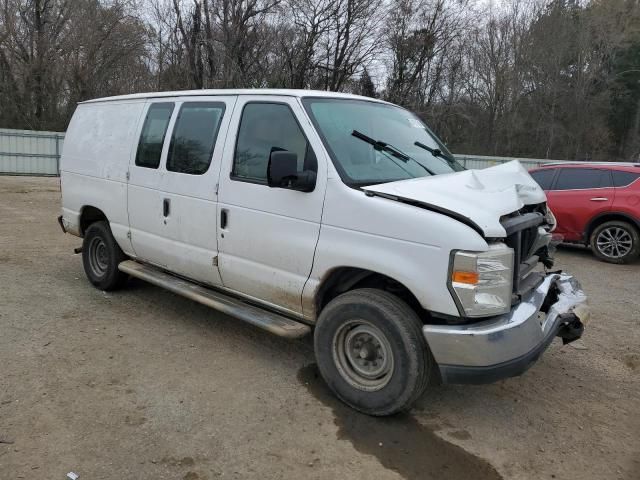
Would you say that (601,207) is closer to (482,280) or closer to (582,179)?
(582,179)

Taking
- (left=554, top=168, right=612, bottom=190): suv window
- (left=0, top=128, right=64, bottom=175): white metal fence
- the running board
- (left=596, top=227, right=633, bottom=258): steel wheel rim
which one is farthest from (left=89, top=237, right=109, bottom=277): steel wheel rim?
(left=0, top=128, right=64, bottom=175): white metal fence

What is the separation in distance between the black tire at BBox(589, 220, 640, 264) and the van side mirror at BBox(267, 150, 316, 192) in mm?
7231

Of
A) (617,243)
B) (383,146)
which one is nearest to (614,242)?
(617,243)

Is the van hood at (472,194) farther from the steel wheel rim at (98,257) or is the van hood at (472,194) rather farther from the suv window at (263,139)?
the steel wheel rim at (98,257)

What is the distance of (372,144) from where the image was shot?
399cm

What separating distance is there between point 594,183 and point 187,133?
7463 mm

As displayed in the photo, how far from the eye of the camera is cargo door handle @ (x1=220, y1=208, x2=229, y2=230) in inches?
169

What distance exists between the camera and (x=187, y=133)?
15.6ft

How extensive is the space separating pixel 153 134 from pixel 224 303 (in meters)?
1.87

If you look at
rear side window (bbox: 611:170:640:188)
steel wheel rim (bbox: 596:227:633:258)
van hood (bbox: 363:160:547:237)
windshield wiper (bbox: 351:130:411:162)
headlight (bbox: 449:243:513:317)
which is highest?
windshield wiper (bbox: 351:130:411:162)

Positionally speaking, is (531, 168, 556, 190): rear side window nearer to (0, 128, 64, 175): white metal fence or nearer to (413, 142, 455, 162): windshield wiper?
(413, 142, 455, 162): windshield wiper

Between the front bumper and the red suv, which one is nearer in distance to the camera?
the front bumper

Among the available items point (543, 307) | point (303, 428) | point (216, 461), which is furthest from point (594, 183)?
point (216, 461)

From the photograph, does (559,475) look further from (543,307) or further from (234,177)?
(234,177)
